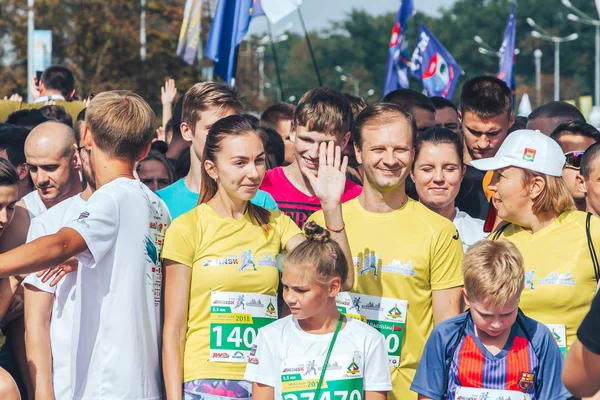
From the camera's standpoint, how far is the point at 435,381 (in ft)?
14.9

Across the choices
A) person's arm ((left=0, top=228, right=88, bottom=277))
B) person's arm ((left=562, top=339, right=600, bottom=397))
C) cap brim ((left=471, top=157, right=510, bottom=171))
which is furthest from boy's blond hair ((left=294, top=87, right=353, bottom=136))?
person's arm ((left=562, top=339, right=600, bottom=397))

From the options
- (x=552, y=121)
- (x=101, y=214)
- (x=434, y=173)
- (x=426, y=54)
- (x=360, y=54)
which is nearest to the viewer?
(x=101, y=214)

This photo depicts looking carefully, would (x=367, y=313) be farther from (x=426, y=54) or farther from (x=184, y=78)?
(x=184, y=78)

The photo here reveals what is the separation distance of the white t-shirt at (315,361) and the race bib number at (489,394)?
328 millimetres

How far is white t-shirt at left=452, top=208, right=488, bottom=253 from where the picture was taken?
19.0ft

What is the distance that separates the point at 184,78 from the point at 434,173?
26152mm

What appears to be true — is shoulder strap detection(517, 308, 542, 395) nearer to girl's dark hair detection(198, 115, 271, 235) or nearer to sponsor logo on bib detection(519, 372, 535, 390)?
sponsor logo on bib detection(519, 372, 535, 390)

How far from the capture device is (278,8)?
11.5 metres

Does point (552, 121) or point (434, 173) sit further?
point (552, 121)

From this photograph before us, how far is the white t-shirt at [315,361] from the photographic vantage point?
14.8 feet

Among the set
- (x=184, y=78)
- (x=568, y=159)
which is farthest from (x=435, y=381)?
(x=184, y=78)

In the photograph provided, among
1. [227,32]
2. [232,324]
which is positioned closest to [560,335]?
[232,324]

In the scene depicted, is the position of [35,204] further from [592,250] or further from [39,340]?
[592,250]

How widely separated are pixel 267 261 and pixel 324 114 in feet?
3.58
